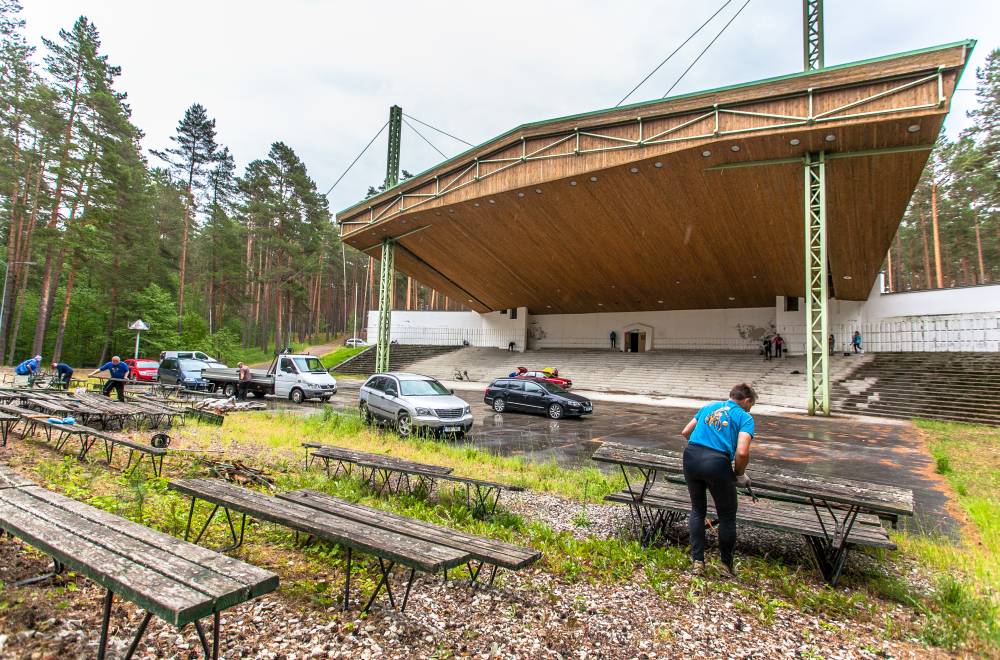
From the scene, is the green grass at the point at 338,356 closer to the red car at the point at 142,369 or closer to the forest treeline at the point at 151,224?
the forest treeline at the point at 151,224

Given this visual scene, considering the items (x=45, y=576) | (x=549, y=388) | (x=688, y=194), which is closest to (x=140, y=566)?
(x=45, y=576)

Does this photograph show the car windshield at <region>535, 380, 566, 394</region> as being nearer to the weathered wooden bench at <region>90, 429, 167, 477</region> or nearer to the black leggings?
the weathered wooden bench at <region>90, 429, 167, 477</region>

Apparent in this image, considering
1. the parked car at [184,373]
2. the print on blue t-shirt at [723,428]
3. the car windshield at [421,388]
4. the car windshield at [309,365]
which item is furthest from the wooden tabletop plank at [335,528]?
the parked car at [184,373]

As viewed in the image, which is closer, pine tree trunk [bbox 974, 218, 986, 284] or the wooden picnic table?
the wooden picnic table

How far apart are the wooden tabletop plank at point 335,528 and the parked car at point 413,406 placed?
6495 mm

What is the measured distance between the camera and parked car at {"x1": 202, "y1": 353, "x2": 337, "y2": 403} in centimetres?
1748

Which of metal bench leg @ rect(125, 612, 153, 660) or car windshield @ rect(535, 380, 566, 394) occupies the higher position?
car windshield @ rect(535, 380, 566, 394)

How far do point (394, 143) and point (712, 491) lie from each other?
2656cm

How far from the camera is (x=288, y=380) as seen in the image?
17.7 m

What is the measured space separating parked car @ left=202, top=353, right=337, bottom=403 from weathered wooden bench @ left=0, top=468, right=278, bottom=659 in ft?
48.4

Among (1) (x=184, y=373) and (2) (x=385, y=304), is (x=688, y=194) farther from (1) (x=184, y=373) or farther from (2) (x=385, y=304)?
(1) (x=184, y=373)

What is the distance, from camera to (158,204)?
40469 mm

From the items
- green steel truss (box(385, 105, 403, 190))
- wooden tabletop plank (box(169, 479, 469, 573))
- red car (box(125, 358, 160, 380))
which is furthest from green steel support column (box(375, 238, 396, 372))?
wooden tabletop plank (box(169, 479, 469, 573))

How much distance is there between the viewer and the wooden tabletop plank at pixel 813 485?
3.90 metres
